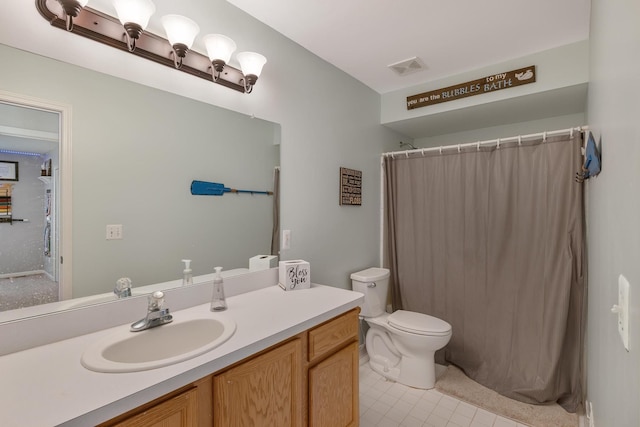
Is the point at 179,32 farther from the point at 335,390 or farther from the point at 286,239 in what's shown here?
the point at 335,390

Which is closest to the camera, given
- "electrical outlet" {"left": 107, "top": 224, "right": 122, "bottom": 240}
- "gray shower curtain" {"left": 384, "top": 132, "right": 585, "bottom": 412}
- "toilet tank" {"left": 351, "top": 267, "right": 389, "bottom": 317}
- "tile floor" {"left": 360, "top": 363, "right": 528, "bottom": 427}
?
"electrical outlet" {"left": 107, "top": 224, "right": 122, "bottom": 240}

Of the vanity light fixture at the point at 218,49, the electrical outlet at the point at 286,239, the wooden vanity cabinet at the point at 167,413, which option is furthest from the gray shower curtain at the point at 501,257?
the wooden vanity cabinet at the point at 167,413

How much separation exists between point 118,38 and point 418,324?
2316 millimetres

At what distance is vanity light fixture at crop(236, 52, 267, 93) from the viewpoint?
1562 millimetres

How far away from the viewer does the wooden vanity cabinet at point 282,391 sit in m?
0.84

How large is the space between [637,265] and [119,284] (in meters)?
1.54

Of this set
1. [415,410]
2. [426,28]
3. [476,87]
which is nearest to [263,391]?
[415,410]

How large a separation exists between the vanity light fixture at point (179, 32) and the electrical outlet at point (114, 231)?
2.53 ft

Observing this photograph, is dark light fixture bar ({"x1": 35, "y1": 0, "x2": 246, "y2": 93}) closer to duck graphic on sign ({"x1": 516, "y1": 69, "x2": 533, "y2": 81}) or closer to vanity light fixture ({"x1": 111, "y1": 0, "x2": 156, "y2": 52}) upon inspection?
vanity light fixture ({"x1": 111, "y1": 0, "x2": 156, "y2": 52})

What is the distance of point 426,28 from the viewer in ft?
6.02

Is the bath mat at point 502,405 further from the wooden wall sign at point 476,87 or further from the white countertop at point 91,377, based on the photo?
the wooden wall sign at point 476,87

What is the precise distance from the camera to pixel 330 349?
4.61 ft

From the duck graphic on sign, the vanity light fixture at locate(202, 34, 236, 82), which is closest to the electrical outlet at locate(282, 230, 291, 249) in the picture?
the vanity light fixture at locate(202, 34, 236, 82)

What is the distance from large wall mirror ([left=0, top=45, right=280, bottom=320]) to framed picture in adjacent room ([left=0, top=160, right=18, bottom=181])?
0.07 ft
